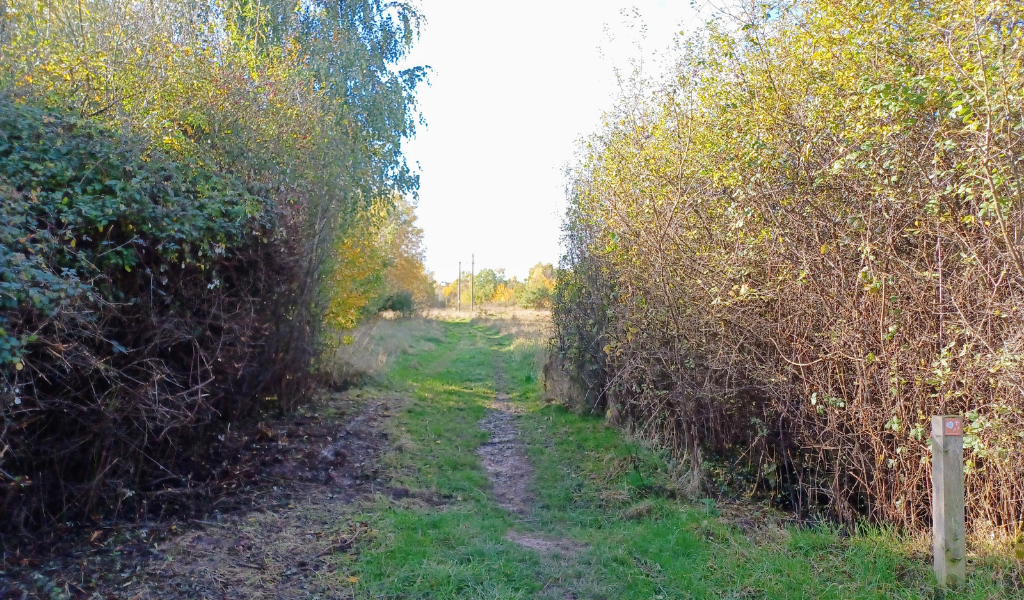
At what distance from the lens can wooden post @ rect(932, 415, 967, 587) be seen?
445cm

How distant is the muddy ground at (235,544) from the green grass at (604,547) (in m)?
0.37

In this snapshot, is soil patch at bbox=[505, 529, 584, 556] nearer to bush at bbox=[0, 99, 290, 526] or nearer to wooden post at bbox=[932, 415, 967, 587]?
wooden post at bbox=[932, 415, 967, 587]

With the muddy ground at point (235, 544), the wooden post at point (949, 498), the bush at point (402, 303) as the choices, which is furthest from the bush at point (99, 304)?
the bush at point (402, 303)

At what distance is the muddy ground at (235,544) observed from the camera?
4438 millimetres

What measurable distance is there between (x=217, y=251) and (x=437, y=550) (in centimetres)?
332

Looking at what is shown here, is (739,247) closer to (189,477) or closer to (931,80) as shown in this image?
(931,80)

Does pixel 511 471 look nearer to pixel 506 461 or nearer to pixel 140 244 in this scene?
pixel 506 461

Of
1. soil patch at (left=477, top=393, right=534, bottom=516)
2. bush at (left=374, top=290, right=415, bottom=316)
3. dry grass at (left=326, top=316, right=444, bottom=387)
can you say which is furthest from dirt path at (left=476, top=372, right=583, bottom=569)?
bush at (left=374, top=290, right=415, bottom=316)

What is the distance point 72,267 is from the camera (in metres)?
4.83

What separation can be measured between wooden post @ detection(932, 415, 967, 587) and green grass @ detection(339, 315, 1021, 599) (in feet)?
0.51

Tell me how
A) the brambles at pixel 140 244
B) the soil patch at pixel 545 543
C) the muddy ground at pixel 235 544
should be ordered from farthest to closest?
the soil patch at pixel 545 543
the brambles at pixel 140 244
the muddy ground at pixel 235 544

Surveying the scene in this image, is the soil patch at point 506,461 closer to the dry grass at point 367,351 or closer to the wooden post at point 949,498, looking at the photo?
the dry grass at point 367,351

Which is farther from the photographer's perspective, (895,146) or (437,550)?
(437,550)

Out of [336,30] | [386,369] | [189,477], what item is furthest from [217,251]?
[386,369]
